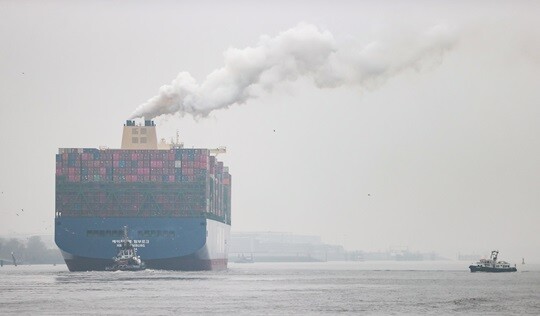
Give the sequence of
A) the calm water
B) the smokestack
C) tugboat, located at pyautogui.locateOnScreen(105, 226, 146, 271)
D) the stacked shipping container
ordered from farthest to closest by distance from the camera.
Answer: the smokestack → the stacked shipping container → tugboat, located at pyautogui.locateOnScreen(105, 226, 146, 271) → the calm water

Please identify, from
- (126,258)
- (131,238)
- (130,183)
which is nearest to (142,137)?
(130,183)

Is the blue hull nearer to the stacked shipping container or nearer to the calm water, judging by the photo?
the stacked shipping container

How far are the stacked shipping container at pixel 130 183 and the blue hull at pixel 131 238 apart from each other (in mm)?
1245

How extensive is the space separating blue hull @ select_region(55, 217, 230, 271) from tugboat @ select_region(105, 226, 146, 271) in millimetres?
1457

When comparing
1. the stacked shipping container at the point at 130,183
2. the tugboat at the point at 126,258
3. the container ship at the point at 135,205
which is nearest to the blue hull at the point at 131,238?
the container ship at the point at 135,205

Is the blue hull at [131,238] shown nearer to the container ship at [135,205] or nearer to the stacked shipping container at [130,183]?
the container ship at [135,205]

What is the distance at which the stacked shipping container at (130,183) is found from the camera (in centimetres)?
17662

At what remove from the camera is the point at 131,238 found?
175 meters

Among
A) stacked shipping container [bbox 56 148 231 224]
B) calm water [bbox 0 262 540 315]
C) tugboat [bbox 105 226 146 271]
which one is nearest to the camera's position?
calm water [bbox 0 262 540 315]

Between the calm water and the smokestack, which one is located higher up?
the smokestack

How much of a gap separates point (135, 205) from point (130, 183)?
3.25 metres

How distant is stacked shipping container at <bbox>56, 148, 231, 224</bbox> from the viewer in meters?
177

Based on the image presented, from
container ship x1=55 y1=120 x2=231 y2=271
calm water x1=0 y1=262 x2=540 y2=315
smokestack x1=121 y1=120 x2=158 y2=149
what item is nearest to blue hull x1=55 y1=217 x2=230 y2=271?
container ship x1=55 y1=120 x2=231 y2=271

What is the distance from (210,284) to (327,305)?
1479 inches
